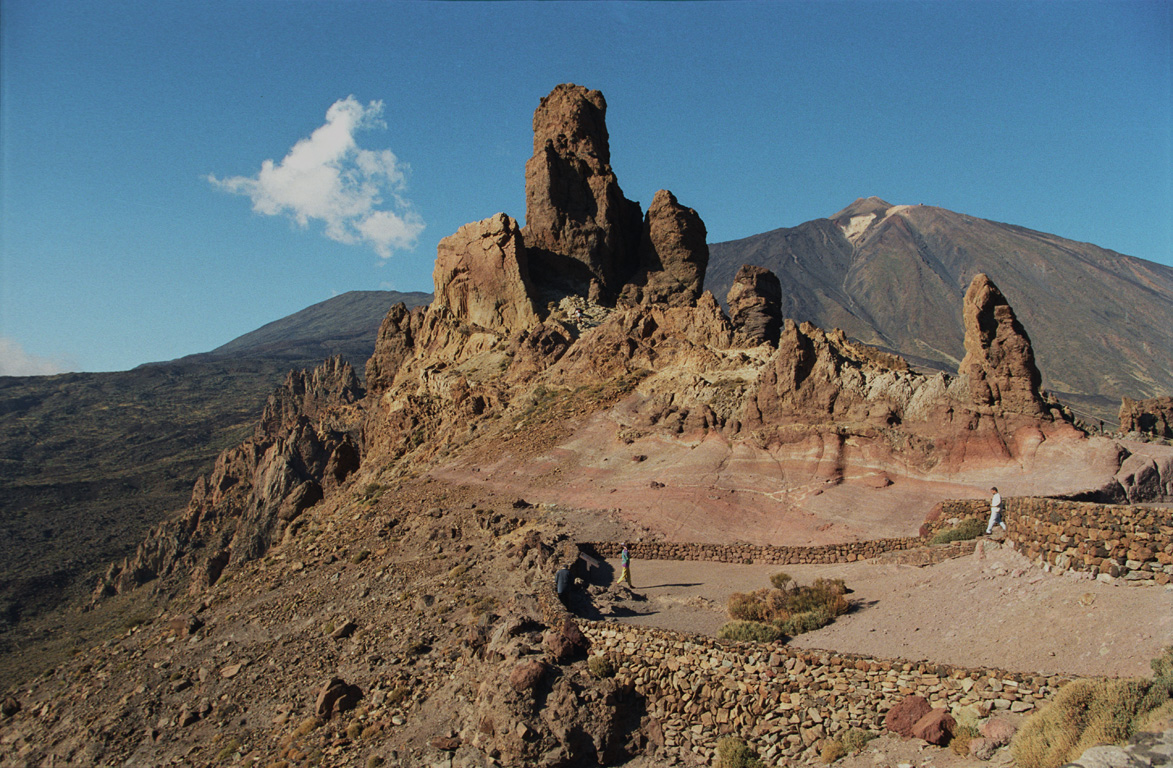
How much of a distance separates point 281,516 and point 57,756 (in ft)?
51.5

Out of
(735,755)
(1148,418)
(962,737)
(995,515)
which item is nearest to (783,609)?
(995,515)

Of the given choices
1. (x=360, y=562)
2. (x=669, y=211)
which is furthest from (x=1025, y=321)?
(x=360, y=562)

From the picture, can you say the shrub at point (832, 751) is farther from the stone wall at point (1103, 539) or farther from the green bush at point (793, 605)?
the stone wall at point (1103, 539)

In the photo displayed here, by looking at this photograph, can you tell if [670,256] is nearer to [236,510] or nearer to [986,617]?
[986,617]

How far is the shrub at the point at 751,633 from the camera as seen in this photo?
12266mm

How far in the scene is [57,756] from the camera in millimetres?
18234

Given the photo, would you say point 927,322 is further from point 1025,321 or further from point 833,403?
point 833,403

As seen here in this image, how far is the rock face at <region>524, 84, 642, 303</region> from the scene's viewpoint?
135 feet

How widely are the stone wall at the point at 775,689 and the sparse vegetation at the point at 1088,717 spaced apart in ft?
2.31

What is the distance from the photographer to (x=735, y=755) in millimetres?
9852

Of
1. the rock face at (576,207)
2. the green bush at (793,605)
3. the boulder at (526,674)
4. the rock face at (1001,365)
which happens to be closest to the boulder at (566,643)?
the boulder at (526,674)

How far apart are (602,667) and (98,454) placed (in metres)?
112

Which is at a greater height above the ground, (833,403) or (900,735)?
(833,403)

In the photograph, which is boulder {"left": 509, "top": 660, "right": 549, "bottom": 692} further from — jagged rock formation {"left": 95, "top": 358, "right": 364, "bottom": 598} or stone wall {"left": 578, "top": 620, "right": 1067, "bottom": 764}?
jagged rock formation {"left": 95, "top": 358, "right": 364, "bottom": 598}
